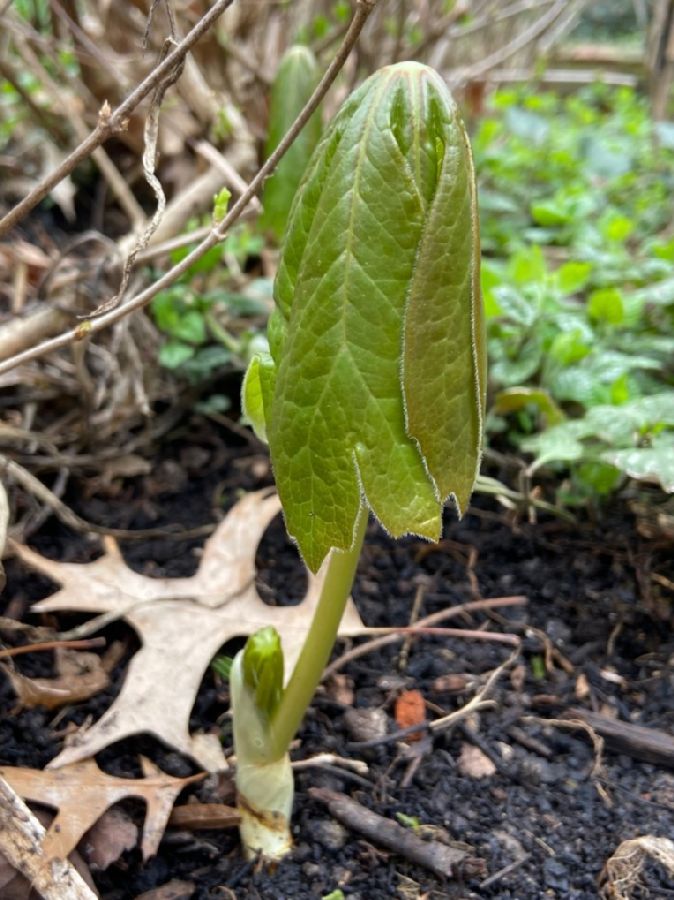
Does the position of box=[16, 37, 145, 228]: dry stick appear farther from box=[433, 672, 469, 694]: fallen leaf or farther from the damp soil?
box=[433, 672, 469, 694]: fallen leaf

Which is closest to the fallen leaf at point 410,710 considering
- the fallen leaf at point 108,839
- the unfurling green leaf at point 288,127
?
the fallen leaf at point 108,839

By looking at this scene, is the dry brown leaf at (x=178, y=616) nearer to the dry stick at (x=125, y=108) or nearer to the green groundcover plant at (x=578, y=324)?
the green groundcover plant at (x=578, y=324)

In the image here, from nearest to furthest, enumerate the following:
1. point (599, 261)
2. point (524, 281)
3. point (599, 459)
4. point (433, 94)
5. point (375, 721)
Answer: point (433, 94) → point (375, 721) → point (599, 459) → point (524, 281) → point (599, 261)

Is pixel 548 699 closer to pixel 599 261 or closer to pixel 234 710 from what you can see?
pixel 234 710

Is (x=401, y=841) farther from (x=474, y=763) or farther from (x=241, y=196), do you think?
(x=241, y=196)

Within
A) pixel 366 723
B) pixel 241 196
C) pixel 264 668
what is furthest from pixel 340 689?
pixel 241 196

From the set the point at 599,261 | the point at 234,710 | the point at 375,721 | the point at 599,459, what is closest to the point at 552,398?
the point at 599,459
